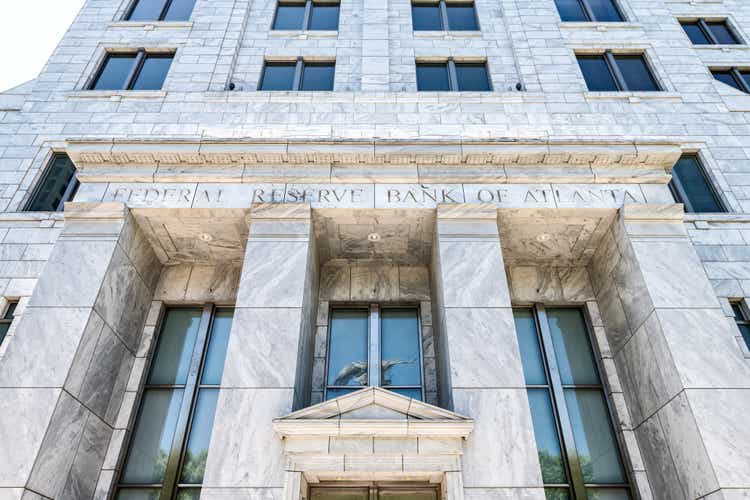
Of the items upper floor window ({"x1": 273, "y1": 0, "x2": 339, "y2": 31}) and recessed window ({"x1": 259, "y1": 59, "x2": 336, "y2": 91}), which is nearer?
recessed window ({"x1": 259, "y1": 59, "x2": 336, "y2": 91})

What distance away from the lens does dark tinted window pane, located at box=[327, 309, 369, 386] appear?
38.1 ft

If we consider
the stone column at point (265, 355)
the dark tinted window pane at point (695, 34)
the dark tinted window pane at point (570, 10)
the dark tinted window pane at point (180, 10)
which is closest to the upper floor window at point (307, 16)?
the dark tinted window pane at point (180, 10)

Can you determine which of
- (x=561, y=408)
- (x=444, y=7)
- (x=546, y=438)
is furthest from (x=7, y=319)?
(x=444, y=7)

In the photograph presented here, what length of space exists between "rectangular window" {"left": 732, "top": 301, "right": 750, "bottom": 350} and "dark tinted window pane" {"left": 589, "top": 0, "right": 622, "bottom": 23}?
1214cm

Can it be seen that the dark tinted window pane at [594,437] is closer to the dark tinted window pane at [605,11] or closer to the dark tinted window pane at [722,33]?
the dark tinted window pane at [605,11]

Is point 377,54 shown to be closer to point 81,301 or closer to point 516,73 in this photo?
point 516,73

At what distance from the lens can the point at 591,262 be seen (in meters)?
12.8

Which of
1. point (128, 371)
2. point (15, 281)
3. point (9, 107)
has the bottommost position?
point (128, 371)

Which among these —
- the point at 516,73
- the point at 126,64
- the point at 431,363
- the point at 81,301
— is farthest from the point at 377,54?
the point at 81,301

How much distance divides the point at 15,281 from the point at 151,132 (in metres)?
5.55

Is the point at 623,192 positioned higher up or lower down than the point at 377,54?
lower down

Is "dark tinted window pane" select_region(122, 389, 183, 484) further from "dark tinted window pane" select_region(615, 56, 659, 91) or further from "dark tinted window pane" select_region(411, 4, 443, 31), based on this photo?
"dark tinted window pane" select_region(615, 56, 659, 91)

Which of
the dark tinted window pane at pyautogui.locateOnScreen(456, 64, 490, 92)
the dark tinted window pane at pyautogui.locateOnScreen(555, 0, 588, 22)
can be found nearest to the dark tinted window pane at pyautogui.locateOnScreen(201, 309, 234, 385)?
the dark tinted window pane at pyautogui.locateOnScreen(456, 64, 490, 92)

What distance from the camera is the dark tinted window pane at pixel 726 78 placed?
666 inches
